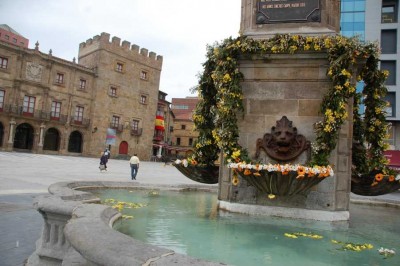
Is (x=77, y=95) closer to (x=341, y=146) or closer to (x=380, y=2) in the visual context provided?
(x=380, y=2)

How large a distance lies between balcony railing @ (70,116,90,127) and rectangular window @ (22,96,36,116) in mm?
5022

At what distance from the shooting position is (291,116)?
546cm

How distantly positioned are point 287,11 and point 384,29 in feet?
107

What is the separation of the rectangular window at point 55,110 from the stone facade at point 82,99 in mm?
128

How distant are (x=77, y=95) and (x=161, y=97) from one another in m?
18.5

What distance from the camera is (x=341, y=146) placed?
533 centimetres

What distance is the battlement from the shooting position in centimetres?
4750

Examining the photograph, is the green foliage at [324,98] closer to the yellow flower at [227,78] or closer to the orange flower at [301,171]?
the yellow flower at [227,78]

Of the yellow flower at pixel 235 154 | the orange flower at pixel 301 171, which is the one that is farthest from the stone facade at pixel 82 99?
the orange flower at pixel 301 171

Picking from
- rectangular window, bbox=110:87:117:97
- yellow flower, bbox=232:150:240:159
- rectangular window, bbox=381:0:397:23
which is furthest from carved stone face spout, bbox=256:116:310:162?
rectangular window, bbox=110:87:117:97

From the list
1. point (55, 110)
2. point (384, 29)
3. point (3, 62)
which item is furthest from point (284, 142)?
point (55, 110)

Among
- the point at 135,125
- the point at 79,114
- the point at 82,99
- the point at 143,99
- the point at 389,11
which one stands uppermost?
the point at 389,11

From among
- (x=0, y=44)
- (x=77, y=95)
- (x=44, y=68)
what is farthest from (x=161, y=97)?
(x=0, y=44)

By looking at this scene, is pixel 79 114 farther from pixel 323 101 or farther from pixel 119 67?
pixel 323 101
